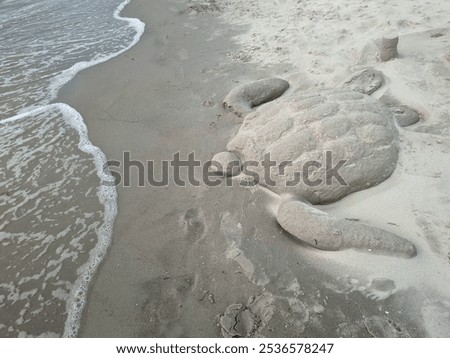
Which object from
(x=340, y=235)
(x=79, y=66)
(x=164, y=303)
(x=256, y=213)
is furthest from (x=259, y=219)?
(x=79, y=66)

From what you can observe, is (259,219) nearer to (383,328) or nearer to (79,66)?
(383,328)

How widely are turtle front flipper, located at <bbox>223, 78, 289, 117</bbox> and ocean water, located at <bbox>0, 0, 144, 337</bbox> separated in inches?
58.2

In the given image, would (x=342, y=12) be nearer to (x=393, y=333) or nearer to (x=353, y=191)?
(x=353, y=191)

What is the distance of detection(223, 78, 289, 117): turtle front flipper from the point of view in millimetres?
3829

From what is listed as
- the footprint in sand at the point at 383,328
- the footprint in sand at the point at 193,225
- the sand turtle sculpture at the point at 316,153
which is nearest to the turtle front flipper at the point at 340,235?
the sand turtle sculpture at the point at 316,153

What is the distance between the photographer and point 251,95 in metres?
3.94

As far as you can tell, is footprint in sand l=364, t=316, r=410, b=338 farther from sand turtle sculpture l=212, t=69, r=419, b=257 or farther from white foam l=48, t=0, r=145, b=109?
white foam l=48, t=0, r=145, b=109

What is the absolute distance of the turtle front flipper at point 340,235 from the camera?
2209mm

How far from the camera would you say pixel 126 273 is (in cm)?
238

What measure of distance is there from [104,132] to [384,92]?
9.96 feet

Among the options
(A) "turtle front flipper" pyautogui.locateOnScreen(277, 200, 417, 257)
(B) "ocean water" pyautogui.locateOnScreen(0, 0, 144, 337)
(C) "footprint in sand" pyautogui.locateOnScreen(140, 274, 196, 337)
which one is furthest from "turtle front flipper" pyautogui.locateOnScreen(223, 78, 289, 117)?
(C) "footprint in sand" pyautogui.locateOnScreen(140, 274, 196, 337)

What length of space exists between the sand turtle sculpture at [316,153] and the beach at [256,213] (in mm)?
98

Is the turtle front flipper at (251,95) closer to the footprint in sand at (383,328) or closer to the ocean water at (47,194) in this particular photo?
the ocean water at (47,194)

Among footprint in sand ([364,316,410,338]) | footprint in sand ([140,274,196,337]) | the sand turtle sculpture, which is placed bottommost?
footprint in sand ([140,274,196,337])
